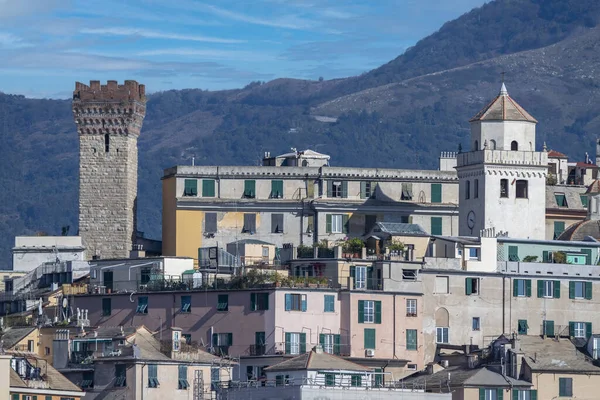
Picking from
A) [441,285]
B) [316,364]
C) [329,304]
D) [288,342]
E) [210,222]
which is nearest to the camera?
[316,364]

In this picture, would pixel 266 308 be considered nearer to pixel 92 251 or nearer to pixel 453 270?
pixel 453 270

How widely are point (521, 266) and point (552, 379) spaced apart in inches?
576

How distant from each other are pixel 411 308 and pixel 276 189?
2415 cm

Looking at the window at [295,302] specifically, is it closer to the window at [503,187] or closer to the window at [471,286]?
the window at [471,286]

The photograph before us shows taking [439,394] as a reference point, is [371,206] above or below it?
above

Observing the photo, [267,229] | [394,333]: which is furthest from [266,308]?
[267,229]

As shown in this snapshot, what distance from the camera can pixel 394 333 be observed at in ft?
351

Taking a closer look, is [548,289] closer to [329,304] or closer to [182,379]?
[329,304]

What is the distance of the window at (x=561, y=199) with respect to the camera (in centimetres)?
13262

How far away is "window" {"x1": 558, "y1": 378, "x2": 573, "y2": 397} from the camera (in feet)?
330

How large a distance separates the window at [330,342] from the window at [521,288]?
1124 centimetres

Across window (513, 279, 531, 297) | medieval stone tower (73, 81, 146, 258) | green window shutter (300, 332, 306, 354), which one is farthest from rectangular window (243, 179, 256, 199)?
green window shutter (300, 332, 306, 354)

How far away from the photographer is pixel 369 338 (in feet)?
349

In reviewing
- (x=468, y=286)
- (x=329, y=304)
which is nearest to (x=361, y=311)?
(x=329, y=304)
